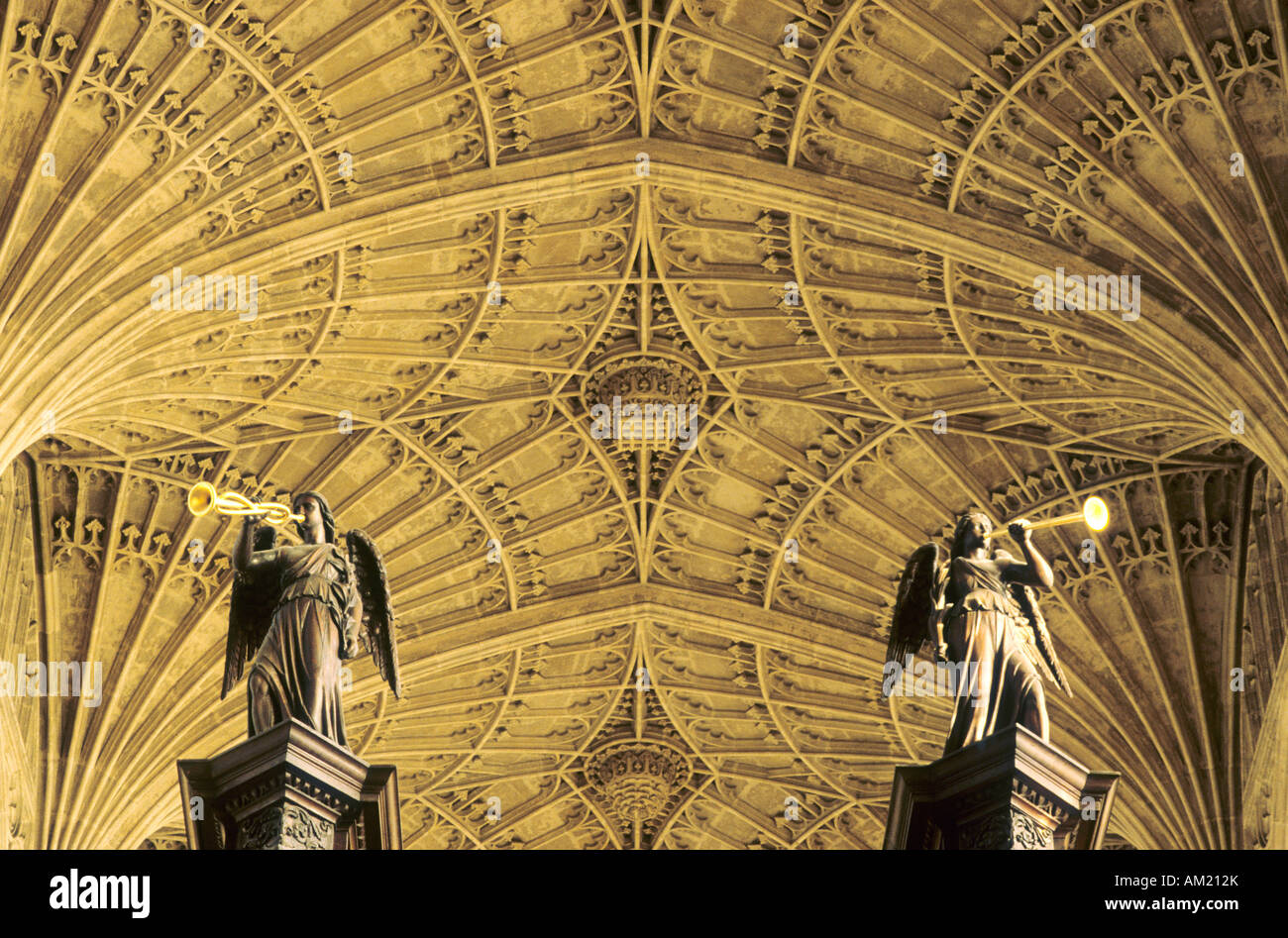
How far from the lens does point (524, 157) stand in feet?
81.8

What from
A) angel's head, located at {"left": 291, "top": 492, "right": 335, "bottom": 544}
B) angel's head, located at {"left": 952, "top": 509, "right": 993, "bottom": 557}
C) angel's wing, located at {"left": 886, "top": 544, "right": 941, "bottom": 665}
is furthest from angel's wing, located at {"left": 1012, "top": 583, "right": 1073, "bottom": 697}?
angel's head, located at {"left": 291, "top": 492, "right": 335, "bottom": 544}

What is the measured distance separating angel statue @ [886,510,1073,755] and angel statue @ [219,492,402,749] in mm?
3511

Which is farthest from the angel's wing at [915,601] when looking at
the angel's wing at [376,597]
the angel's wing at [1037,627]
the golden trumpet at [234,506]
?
the golden trumpet at [234,506]

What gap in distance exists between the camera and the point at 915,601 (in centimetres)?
1402

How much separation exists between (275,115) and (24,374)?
4.00 metres

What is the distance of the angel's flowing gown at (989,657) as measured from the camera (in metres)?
12.5

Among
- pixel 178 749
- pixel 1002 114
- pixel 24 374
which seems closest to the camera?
pixel 24 374

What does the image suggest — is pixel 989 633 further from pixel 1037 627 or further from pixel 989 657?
pixel 1037 627

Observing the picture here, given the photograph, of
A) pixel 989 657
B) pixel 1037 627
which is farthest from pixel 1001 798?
pixel 1037 627

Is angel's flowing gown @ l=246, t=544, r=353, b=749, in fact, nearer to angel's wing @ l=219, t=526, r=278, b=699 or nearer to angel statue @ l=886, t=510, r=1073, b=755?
angel's wing @ l=219, t=526, r=278, b=699

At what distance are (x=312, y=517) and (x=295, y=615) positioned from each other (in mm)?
982

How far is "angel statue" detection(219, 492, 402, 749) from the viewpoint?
12405 millimetres
